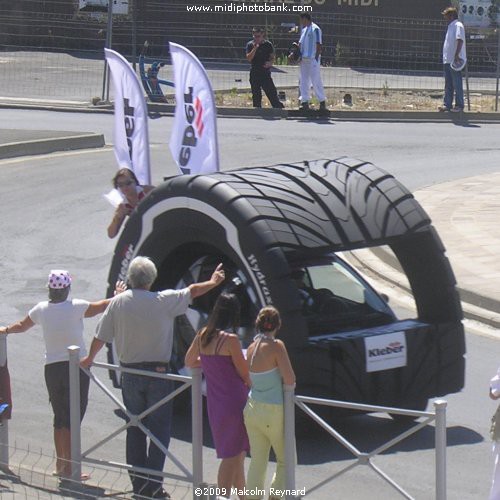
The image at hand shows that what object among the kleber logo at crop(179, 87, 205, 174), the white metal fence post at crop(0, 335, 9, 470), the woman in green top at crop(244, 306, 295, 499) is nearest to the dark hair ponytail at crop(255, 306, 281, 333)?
the woman in green top at crop(244, 306, 295, 499)

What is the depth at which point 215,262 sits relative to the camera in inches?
353

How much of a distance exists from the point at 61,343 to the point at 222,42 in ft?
93.1

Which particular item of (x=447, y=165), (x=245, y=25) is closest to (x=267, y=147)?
(x=447, y=165)

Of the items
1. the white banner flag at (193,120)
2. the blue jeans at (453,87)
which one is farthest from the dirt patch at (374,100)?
the white banner flag at (193,120)

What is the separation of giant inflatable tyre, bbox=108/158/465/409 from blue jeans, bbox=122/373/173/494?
3.35ft

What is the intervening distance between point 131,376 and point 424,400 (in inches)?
92.6

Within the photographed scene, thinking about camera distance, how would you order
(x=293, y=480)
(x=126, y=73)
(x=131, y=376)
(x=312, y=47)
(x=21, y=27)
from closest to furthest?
(x=293, y=480) → (x=131, y=376) → (x=126, y=73) → (x=312, y=47) → (x=21, y=27)

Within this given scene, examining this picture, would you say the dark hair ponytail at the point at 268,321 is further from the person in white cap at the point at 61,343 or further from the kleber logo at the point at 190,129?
the kleber logo at the point at 190,129

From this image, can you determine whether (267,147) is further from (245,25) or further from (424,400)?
(245,25)

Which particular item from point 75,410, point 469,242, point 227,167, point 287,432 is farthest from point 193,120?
point 227,167

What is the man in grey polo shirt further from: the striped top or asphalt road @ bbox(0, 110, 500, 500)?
the striped top

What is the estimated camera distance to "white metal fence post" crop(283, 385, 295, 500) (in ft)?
21.5

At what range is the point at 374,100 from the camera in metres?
26.8

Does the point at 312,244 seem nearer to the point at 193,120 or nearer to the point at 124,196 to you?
the point at 124,196
